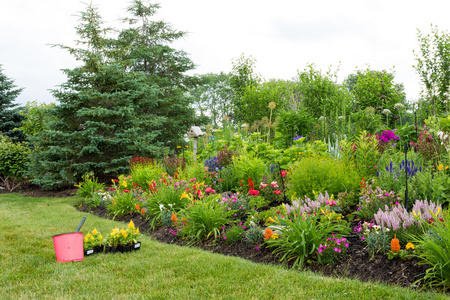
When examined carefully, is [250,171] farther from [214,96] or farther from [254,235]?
[214,96]

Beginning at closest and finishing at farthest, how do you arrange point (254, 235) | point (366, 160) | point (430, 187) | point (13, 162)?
point (430, 187), point (254, 235), point (366, 160), point (13, 162)

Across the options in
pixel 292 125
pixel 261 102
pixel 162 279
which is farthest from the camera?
pixel 261 102

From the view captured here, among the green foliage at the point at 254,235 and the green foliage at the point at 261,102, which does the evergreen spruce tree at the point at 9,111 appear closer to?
the green foliage at the point at 261,102

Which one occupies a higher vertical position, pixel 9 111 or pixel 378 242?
pixel 9 111

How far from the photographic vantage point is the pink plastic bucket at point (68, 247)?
13.1 ft

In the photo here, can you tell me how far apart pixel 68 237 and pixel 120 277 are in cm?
97

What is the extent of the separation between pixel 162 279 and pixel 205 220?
1.49 meters

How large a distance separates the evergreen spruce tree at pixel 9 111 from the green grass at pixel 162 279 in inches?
646

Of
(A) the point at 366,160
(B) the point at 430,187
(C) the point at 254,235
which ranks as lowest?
(C) the point at 254,235

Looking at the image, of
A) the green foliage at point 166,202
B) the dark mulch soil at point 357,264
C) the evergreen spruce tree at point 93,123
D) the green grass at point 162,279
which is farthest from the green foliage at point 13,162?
the dark mulch soil at point 357,264

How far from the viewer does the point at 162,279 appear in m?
3.30

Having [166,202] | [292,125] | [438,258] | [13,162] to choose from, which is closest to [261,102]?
[292,125]

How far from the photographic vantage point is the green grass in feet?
9.43

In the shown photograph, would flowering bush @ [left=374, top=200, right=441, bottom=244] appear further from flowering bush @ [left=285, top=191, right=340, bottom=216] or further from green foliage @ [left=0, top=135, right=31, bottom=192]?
green foliage @ [left=0, top=135, right=31, bottom=192]
